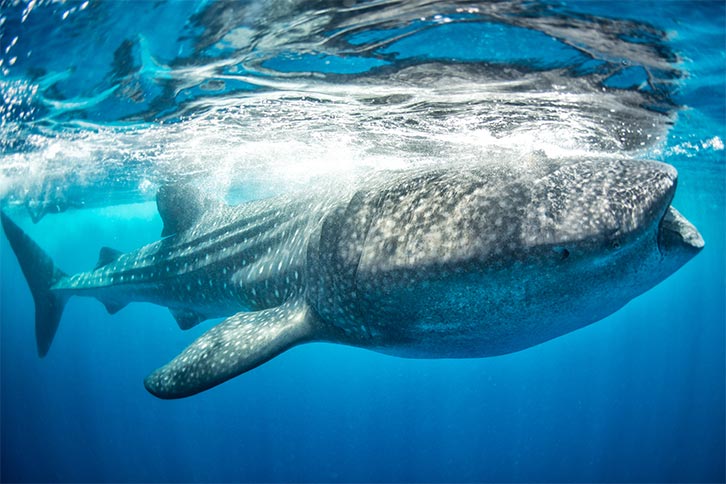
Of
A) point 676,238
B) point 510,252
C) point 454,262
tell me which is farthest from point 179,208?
point 676,238

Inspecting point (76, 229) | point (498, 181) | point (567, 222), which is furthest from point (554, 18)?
point (76, 229)

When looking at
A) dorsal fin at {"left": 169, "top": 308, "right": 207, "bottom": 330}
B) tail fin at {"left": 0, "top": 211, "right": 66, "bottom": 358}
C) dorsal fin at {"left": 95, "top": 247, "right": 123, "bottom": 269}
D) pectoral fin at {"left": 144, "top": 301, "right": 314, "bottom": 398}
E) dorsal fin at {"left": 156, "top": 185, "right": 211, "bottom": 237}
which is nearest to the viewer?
pectoral fin at {"left": 144, "top": 301, "right": 314, "bottom": 398}

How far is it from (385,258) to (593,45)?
14.4ft

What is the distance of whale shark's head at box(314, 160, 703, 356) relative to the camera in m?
2.52

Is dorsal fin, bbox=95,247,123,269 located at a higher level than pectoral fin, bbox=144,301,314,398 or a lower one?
lower

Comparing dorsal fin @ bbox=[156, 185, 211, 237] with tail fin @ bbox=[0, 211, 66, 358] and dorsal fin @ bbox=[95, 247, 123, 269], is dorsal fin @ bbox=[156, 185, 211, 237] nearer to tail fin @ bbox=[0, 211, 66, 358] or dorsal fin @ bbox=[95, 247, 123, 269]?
dorsal fin @ bbox=[95, 247, 123, 269]

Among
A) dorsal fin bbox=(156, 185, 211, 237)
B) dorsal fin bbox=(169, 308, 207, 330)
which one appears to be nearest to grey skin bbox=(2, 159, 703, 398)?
dorsal fin bbox=(169, 308, 207, 330)

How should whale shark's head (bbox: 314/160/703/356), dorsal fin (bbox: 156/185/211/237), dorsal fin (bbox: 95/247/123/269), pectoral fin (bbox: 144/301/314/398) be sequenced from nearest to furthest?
1. whale shark's head (bbox: 314/160/703/356)
2. pectoral fin (bbox: 144/301/314/398)
3. dorsal fin (bbox: 156/185/211/237)
4. dorsal fin (bbox: 95/247/123/269)

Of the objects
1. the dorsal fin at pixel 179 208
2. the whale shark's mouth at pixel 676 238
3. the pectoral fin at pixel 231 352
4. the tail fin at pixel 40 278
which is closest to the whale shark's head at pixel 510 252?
the whale shark's mouth at pixel 676 238

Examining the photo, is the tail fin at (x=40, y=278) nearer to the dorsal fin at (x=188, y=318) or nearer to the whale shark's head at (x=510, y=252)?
the dorsal fin at (x=188, y=318)

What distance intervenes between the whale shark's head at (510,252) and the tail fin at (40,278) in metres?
9.65

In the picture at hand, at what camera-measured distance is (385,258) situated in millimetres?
3293

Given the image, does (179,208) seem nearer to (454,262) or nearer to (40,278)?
(40,278)

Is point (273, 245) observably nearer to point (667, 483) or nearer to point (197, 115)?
point (197, 115)
